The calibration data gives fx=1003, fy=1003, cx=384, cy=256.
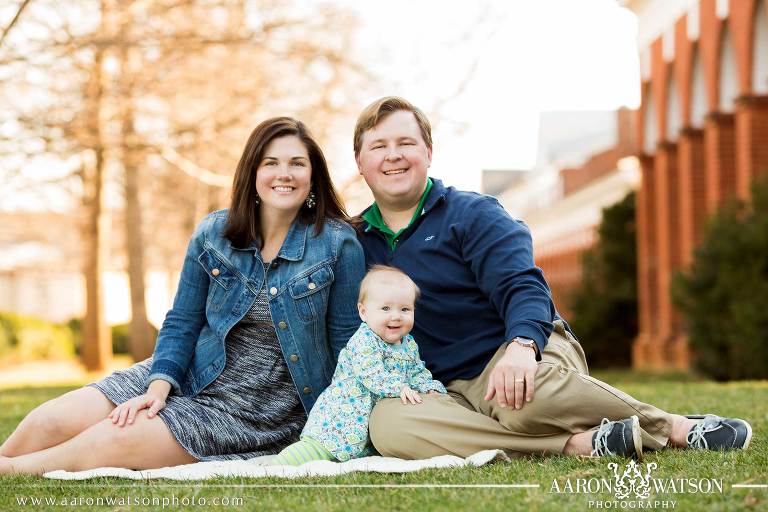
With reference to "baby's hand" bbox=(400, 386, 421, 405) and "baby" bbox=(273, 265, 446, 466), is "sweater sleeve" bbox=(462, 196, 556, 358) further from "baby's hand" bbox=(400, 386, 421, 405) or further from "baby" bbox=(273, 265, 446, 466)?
"baby's hand" bbox=(400, 386, 421, 405)

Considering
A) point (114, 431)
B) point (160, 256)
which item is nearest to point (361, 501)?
point (114, 431)

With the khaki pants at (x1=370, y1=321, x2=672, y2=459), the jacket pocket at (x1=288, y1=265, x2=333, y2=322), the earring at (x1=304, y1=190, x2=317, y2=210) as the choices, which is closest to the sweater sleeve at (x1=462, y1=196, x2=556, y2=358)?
the khaki pants at (x1=370, y1=321, x2=672, y2=459)

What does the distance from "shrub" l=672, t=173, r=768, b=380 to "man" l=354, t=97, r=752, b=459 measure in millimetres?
9880

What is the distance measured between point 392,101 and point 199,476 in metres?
2.09

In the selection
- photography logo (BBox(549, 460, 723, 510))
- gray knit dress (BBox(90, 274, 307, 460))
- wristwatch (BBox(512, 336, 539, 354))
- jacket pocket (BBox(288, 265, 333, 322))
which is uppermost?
jacket pocket (BBox(288, 265, 333, 322))

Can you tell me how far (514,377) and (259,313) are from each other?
4.53 ft

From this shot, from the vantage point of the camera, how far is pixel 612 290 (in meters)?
24.6

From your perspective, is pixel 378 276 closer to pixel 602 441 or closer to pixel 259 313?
pixel 259 313

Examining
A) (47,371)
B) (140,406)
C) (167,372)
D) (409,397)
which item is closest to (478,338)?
(409,397)

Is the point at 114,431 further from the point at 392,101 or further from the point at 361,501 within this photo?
the point at 392,101

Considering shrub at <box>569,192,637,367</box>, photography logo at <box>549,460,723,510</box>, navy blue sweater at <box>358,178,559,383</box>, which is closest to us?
photography logo at <box>549,460,723,510</box>

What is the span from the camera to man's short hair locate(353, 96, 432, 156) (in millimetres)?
5074

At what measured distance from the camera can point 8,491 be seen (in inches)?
162

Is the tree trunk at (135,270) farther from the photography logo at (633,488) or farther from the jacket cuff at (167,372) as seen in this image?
the photography logo at (633,488)
